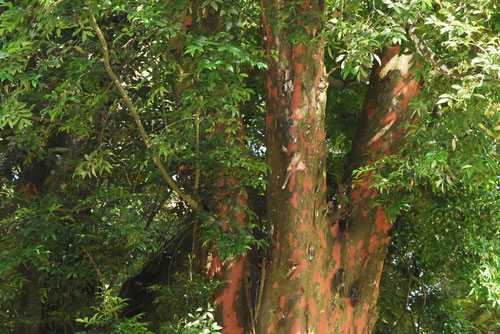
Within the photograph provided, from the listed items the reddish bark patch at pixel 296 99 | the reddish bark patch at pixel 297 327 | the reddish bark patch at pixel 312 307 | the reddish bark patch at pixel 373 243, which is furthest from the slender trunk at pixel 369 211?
the reddish bark patch at pixel 296 99

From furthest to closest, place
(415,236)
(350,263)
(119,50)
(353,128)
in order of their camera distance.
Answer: (353,128)
(415,236)
(350,263)
(119,50)

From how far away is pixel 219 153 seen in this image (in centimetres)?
393

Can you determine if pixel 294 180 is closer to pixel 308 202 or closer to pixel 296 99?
pixel 308 202

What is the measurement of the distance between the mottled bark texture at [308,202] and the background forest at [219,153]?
0.02m

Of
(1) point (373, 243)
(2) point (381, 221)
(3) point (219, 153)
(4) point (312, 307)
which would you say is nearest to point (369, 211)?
(2) point (381, 221)

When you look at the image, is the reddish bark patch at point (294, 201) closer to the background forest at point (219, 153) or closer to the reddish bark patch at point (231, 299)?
the background forest at point (219, 153)

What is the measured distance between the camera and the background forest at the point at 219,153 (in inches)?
136

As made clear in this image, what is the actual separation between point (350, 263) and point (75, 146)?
2304 millimetres

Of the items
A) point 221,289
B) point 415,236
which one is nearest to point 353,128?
point 415,236

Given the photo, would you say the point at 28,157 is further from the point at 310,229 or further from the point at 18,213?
the point at 310,229

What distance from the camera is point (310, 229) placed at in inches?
174

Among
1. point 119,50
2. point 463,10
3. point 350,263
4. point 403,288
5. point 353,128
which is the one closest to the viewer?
point 463,10

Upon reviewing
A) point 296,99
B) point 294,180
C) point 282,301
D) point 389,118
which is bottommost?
point 282,301

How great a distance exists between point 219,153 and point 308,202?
2.53 feet
